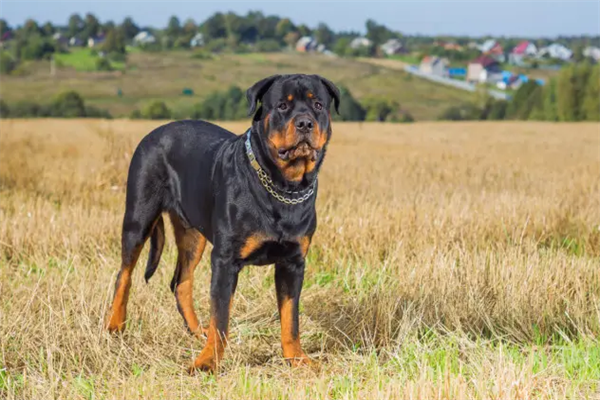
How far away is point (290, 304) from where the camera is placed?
5184 millimetres

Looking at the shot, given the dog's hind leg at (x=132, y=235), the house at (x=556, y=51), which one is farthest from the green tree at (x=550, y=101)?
the house at (x=556, y=51)

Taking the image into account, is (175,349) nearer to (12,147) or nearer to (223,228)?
(223,228)

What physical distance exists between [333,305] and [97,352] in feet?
6.85

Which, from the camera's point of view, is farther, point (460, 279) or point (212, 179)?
point (460, 279)

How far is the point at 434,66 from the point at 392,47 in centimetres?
1539

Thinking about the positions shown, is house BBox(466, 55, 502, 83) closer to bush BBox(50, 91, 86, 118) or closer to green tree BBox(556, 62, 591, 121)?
green tree BBox(556, 62, 591, 121)

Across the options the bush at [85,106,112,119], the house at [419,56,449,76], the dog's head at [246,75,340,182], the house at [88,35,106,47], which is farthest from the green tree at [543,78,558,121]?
the dog's head at [246,75,340,182]

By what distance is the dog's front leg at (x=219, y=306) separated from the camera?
16.6 feet

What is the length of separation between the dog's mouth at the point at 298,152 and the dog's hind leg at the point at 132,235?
1.70 metres

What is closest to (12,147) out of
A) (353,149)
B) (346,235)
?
(353,149)

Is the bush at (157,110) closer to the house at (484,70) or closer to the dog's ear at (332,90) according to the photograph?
the dog's ear at (332,90)

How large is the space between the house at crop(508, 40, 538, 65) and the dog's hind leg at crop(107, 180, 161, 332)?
9625cm

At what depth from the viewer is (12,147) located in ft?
52.6

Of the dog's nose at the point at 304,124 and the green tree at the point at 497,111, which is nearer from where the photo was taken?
the dog's nose at the point at 304,124
